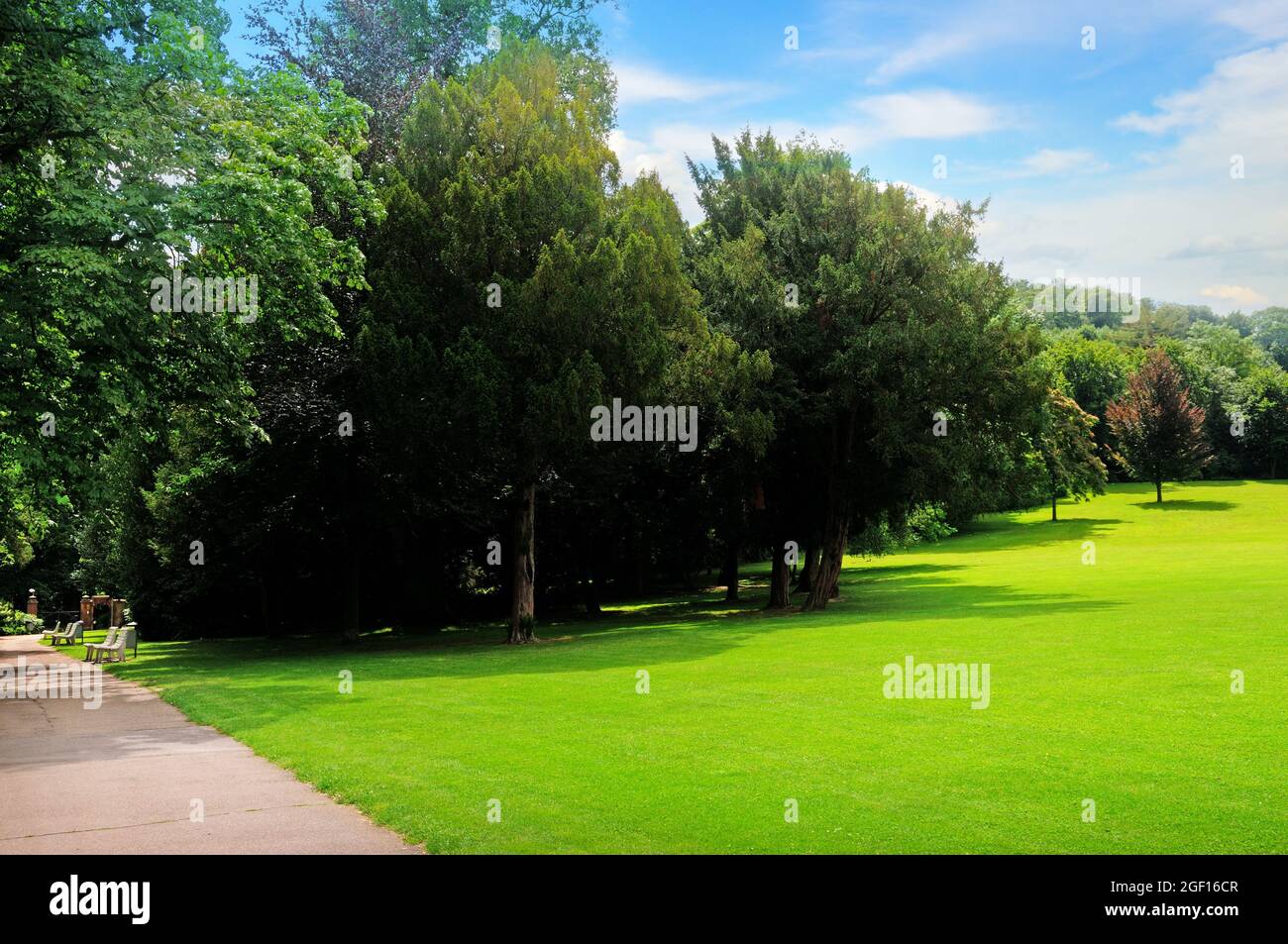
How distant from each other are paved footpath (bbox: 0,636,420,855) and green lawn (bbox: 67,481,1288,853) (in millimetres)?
393

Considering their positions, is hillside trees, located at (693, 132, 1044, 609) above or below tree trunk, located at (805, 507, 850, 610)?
above

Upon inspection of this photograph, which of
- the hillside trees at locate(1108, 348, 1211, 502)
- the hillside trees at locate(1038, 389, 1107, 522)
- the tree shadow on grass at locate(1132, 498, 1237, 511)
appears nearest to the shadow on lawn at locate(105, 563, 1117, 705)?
the hillside trees at locate(1038, 389, 1107, 522)

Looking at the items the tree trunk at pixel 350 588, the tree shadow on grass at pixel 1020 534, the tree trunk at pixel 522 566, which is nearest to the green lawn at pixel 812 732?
the tree trunk at pixel 522 566

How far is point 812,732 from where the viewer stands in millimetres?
12227

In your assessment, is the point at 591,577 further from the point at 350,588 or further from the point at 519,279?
the point at 519,279

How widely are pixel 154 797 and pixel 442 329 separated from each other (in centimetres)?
1768

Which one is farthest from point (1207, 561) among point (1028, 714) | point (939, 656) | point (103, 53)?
point (103, 53)

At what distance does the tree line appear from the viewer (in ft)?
61.6

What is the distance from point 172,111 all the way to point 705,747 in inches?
613

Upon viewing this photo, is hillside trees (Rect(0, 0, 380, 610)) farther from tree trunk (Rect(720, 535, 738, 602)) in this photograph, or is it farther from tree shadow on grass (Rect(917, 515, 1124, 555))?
tree shadow on grass (Rect(917, 515, 1124, 555))

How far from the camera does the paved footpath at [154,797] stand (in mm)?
8047

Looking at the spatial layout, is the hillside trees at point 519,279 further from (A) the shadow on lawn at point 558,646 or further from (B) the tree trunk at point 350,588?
(B) the tree trunk at point 350,588

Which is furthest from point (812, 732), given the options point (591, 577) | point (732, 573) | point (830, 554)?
point (591, 577)

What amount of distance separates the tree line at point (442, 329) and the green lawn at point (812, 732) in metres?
5.81
